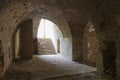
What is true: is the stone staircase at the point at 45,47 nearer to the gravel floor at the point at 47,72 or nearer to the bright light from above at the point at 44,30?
the bright light from above at the point at 44,30

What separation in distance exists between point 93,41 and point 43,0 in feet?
14.2

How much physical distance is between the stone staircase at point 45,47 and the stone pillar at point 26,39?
112 inches

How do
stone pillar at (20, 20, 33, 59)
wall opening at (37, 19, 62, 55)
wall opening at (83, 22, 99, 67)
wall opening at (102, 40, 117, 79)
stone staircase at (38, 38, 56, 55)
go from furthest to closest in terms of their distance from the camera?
stone staircase at (38, 38, 56, 55)
wall opening at (37, 19, 62, 55)
stone pillar at (20, 20, 33, 59)
wall opening at (83, 22, 99, 67)
wall opening at (102, 40, 117, 79)

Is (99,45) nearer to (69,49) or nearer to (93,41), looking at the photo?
(69,49)

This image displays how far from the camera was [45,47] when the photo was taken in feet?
41.1

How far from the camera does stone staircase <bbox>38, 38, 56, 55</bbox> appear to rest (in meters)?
11.9

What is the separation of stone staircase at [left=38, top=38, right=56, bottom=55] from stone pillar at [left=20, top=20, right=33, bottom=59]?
9.29ft

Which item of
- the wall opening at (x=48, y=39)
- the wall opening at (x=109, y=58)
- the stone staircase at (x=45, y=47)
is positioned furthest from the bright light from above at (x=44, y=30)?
the wall opening at (x=109, y=58)

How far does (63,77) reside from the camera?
4.34m

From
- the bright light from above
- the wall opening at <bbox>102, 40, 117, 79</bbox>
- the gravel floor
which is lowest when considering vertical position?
the gravel floor

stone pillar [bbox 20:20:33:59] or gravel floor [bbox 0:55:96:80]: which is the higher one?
stone pillar [bbox 20:20:33:59]

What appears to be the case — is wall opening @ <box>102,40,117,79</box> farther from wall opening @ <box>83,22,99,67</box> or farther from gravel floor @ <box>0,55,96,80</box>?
wall opening @ <box>83,22,99,67</box>

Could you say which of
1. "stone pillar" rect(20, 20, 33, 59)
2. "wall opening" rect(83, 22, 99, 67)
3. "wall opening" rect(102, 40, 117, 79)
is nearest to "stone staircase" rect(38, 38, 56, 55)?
"stone pillar" rect(20, 20, 33, 59)

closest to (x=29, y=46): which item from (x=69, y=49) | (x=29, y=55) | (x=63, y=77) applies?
(x=29, y=55)
